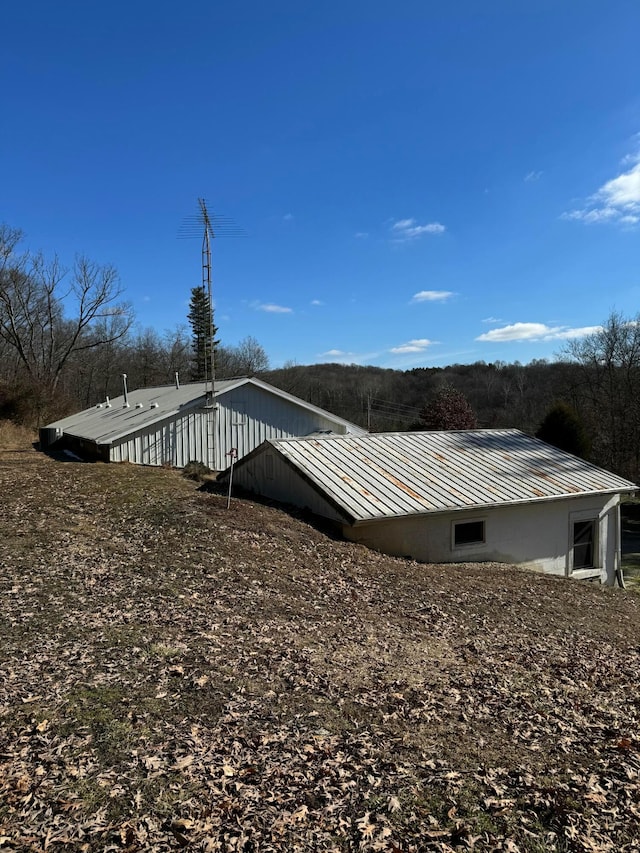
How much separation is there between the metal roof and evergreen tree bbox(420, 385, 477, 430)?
9.69 m

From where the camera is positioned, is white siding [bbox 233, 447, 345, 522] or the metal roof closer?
white siding [bbox 233, 447, 345, 522]

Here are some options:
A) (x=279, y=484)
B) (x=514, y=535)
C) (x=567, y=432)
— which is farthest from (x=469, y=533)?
(x=567, y=432)

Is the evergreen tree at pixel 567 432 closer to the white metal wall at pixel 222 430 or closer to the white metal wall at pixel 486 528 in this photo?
the white metal wall at pixel 222 430

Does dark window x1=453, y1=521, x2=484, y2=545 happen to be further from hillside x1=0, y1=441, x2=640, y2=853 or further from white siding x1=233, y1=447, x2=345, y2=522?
white siding x1=233, y1=447, x2=345, y2=522

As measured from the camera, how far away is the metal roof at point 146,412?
814 inches

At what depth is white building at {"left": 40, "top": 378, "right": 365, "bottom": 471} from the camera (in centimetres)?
2036

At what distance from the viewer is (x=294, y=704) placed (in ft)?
16.3

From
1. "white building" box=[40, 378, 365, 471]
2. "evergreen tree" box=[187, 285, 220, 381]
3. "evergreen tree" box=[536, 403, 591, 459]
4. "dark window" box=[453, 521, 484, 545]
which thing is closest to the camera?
"dark window" box=[453, 521, 484, 545]

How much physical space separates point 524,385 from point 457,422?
35.4 metres

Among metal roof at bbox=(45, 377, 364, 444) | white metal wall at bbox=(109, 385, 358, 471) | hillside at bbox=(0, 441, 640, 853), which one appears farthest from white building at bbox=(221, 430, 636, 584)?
metal roof at bbox=(45, 377, 364, 444)

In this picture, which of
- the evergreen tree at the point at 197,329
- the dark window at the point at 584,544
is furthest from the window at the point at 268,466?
the evergreen tree at the point at 197,329

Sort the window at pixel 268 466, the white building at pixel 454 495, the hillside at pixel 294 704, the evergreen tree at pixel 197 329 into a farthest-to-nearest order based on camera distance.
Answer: the evergreen tree at pixel 197 329, the window at pixel 268 466, the white building at pixel 454 495, the hillside at pixel 294 704

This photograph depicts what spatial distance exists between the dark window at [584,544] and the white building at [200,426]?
11.4m

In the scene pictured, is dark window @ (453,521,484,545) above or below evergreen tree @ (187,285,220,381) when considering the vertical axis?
below
